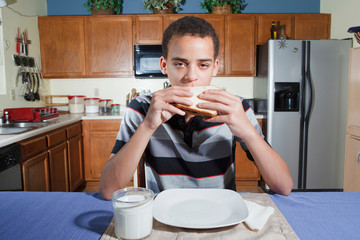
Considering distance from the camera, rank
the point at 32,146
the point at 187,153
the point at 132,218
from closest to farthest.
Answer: the point at 132,218, the point at 187,153, the point at 32,146

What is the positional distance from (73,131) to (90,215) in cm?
247

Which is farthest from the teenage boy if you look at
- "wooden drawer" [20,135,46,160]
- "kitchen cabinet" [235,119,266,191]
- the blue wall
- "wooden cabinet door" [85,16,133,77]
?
the blue wall

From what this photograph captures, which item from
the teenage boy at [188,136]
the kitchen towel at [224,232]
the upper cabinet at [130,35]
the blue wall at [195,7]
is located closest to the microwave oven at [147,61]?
the upper cabinet at [130,35]

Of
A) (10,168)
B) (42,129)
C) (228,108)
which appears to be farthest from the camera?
(42,129)

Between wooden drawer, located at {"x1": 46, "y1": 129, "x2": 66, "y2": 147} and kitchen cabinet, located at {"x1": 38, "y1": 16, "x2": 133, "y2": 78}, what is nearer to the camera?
wooden drawer, located at {"x1": 46, "y1": 129, "x2": 66, "y2": 147}

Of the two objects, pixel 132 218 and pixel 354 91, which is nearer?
pixel 132 218

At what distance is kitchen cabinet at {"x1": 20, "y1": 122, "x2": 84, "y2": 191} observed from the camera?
2109 millimetres

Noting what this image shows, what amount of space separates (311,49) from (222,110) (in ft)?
8.75

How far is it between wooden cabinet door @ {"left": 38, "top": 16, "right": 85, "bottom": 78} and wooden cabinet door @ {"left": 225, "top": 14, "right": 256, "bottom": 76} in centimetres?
187

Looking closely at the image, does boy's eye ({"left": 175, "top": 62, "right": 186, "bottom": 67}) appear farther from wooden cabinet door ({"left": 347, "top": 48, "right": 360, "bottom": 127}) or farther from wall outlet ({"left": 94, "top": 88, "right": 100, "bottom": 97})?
wall outlet ({"left": 94, "top": 88, "right": 100, "bottom": 97})

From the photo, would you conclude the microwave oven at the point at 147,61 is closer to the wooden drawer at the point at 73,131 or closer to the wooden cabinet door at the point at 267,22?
the wooden drawer at the point at 73,131

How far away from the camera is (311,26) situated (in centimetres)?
353

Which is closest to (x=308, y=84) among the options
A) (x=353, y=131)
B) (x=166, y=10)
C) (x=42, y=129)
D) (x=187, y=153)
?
(x=353, y=131)

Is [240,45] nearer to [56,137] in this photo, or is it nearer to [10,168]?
[56,137]
